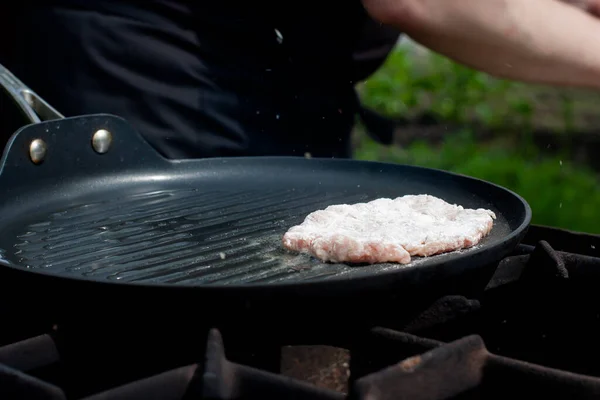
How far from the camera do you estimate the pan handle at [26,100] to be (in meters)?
1.85

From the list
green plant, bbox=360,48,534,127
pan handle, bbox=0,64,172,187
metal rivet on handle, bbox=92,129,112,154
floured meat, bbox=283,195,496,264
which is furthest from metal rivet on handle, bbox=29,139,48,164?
green plant, bbox=360,48,534,127

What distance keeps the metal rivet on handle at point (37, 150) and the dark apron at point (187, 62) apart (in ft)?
1.53

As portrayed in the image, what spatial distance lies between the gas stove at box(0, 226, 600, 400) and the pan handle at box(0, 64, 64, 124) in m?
0.64

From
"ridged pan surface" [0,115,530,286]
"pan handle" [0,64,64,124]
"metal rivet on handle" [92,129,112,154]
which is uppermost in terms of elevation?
→ "pan handle" [0,64,64,124]

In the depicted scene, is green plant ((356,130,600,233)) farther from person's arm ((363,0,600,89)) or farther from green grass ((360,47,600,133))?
person's arm ((363,0,600,89))

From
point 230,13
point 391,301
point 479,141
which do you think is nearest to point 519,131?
point 479,141

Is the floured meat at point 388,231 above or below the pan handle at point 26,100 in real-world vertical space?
below

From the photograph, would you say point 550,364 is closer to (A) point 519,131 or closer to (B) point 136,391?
(B) point 136,391

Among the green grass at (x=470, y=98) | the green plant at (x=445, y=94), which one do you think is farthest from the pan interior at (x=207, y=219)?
the green plant at (x=445, y=94)

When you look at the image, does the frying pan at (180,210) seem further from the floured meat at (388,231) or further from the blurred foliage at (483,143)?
the blurred foliage at (483,143)

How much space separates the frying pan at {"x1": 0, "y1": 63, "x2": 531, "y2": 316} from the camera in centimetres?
118

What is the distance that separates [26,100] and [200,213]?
51cm

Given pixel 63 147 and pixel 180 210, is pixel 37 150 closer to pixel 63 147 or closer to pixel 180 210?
pixel 63 147

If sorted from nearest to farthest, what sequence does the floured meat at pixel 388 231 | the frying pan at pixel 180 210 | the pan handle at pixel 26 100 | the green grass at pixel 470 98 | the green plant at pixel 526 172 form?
the frying pan at pixel 180 210 < the floured meat at pixel 388 231 < the pan handle at pixel 26 100 < the green plant at pixel 526 172 < the green grass at pixel 470 98
